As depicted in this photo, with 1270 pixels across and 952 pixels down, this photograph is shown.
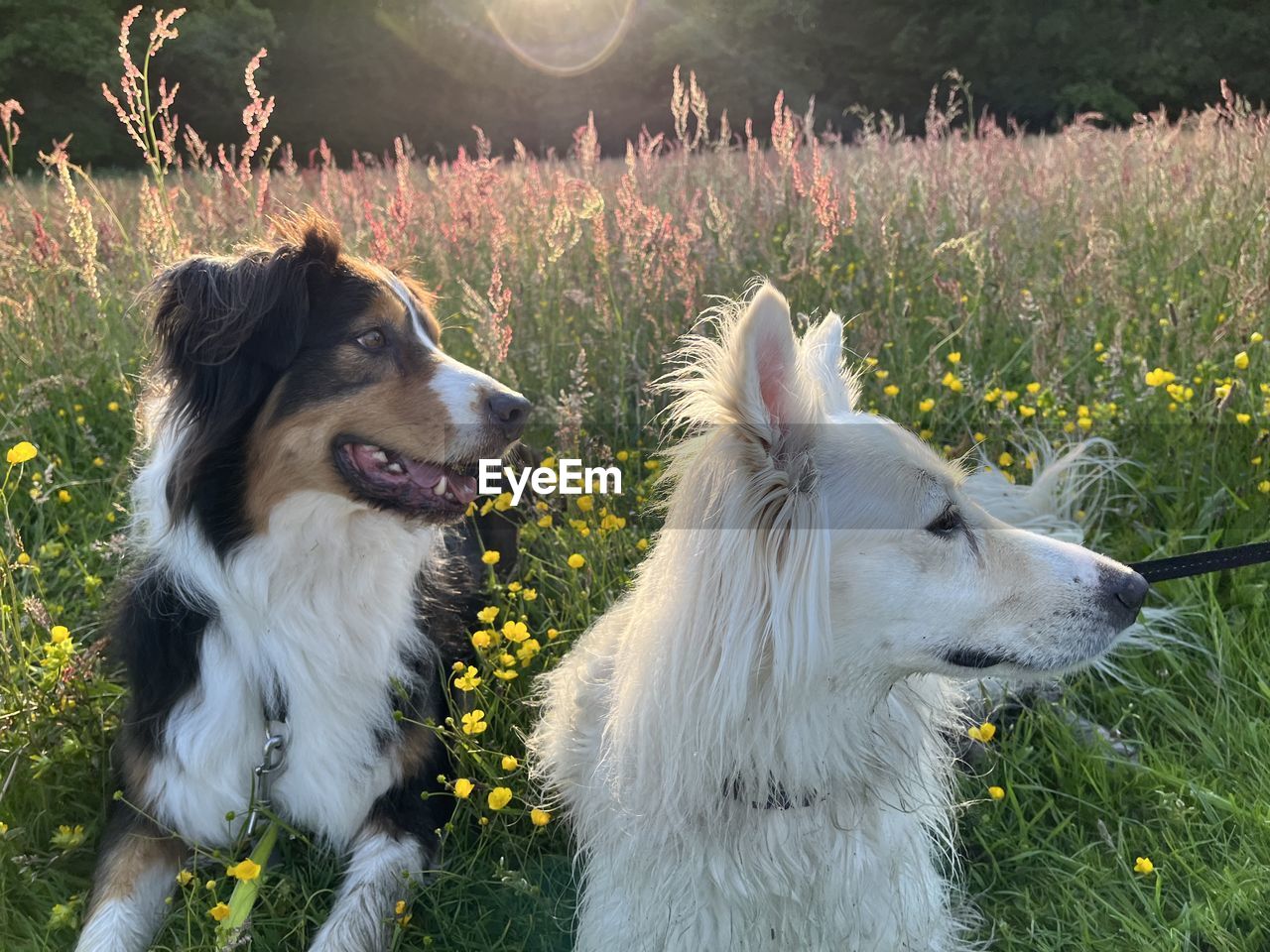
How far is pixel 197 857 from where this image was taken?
6.90 feet

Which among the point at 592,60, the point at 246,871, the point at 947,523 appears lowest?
the point at 246,871

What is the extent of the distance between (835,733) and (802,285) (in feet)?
9.01

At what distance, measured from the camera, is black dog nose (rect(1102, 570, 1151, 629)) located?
1.64m

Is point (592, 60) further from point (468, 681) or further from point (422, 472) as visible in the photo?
point (468, 681)

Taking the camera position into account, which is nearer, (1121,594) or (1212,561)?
(1121,594)

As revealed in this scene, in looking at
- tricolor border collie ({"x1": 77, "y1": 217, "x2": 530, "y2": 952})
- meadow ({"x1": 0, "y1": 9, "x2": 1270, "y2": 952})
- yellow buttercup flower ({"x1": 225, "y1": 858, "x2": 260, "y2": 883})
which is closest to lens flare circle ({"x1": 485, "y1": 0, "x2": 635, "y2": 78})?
meadow ({"x1": 0, "y1": 9, "x2": 1270, "y2": 952})

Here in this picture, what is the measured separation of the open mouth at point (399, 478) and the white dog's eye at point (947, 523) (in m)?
1.12

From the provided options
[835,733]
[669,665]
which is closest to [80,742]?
[669,665]

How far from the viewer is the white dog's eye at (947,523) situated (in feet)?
5.42

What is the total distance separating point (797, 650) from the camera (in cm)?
155

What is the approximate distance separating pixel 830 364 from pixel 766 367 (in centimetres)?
47

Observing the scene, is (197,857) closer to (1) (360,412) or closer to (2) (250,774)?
(2) (250,774)

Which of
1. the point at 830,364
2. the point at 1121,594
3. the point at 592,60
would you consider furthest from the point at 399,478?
the point at 592,60

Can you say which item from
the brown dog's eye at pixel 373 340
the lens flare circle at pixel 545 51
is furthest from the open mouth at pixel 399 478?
the lens flare circle at pixel 545 51
